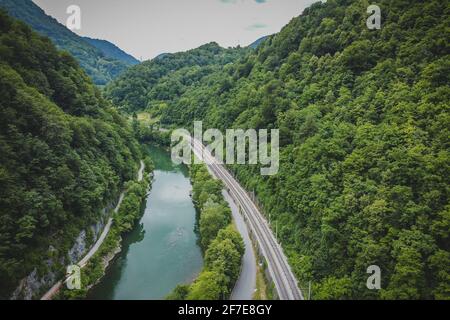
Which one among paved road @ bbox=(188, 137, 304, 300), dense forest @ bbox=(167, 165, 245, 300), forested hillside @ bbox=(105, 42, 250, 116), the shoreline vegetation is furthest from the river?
forested hillside @ bbox=(105, 42, 250, 116)

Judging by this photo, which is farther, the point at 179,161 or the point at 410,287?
the point at 179,161

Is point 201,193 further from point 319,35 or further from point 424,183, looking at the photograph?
point 319,35

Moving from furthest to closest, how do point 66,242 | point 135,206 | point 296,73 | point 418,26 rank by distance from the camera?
point 296,73 → point 135,206 → point 418,26 → point 66,242

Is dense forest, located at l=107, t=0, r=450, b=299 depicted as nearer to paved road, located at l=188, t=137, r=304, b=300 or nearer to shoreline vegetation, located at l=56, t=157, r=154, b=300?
paved road, located at l=188, t=137, r=304, b=300

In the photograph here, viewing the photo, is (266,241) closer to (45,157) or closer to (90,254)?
(90,254)

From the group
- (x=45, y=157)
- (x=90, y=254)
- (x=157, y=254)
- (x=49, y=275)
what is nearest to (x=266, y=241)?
(x=157, y=254)

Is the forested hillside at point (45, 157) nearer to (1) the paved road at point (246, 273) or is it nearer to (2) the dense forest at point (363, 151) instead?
(1) the paved road at point (246, 273)
